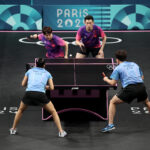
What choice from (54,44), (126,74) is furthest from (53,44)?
(126,74)

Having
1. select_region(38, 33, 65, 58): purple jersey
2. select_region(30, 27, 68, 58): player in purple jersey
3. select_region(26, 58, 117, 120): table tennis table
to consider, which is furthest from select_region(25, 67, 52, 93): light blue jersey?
select_region(38, 33, 65, 58): purple jersey

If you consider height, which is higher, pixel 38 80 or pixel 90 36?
pixel 90 36

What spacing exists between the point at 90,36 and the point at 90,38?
0.08 m

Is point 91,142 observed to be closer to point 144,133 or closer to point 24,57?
point 144,133

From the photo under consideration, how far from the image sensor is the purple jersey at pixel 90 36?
12406mm

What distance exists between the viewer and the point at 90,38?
12.6m

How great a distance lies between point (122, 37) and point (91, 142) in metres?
9.14

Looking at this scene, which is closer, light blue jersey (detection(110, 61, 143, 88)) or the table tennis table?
light blue jersey (detection(110, 61, 143, 88))

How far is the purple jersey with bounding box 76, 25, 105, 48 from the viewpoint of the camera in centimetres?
1241

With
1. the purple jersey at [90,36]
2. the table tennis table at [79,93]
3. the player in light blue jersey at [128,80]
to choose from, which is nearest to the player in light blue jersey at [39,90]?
the table tennis table at [79,93]

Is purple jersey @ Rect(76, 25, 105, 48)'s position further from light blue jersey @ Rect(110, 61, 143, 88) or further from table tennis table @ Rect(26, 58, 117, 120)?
light blue jersey @ Rect(110, 61, 143, 88)

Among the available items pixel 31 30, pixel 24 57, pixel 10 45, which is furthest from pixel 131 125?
pixel 31 30

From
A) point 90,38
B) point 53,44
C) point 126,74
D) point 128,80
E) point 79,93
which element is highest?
point 90,38

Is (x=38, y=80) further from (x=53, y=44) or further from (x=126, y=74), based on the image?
(x=53, y=44)
